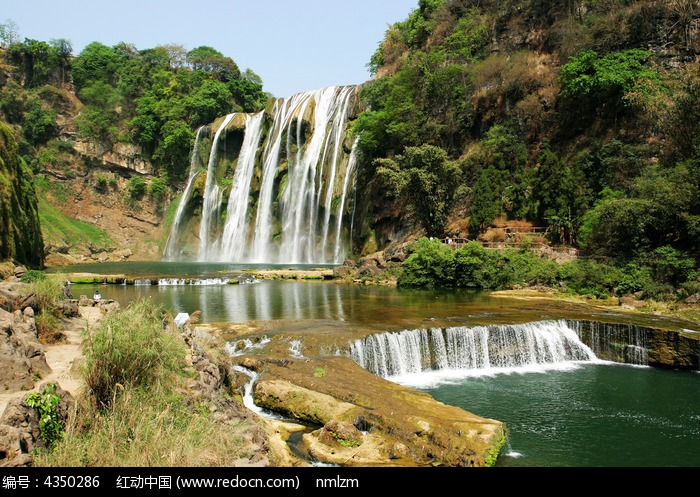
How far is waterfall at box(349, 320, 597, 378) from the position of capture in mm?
13375

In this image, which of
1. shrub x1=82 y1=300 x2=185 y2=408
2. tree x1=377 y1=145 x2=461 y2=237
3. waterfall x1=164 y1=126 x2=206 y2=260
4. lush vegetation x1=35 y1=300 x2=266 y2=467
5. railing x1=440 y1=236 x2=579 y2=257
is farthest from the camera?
waterfall x1=164 y1=126 x2=206 y2=260

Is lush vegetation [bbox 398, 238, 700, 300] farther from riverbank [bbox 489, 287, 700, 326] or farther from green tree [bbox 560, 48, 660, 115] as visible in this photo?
green tree [bbox 560, 48, 660, 115]

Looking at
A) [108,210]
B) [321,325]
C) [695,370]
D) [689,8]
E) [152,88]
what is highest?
[152,88]

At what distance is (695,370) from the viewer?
13.4 metres

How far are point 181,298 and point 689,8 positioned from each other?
32.2 meters

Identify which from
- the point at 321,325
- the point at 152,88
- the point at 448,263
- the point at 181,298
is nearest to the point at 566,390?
the point at 321,325

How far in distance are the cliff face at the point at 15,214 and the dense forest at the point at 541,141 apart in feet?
67.2

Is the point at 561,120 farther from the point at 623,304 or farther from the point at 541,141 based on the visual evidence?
the point at 623,304

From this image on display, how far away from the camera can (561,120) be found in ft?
105

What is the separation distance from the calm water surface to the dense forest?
4.35m

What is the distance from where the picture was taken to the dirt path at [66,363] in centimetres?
654

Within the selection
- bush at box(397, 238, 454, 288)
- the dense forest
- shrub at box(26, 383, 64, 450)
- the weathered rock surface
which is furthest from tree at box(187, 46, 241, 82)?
shrub at box(26, 383, 64, 450)

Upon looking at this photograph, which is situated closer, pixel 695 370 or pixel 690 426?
pixel 690 426

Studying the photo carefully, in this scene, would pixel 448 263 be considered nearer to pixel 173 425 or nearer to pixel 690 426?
pixel 690 426
